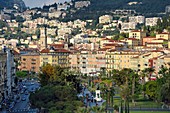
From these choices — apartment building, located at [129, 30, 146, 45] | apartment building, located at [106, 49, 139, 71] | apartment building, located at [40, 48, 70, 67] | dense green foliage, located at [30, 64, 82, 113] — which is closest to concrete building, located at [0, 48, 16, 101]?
dense green foliage, located at [30, 64, 82, 113]

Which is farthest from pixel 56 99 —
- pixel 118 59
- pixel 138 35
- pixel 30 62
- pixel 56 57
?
pixel 138 35

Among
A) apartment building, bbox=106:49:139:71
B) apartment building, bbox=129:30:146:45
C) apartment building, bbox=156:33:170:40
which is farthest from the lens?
apartment building, bbox=129:30:146:45

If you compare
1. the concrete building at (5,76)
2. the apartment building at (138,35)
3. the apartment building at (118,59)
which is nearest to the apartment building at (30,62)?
the apartment building at (118,59)

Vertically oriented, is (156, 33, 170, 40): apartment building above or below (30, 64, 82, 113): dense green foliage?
above

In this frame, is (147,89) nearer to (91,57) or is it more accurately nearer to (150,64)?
(150,64)

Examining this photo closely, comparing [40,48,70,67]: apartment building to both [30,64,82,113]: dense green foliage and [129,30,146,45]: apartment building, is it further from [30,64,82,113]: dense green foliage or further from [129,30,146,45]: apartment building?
[30,64,82,113]: dense green foliage

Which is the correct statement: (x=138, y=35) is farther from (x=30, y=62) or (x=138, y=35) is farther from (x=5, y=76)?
(x=5, y=76)

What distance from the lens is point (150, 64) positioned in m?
→ 90.8

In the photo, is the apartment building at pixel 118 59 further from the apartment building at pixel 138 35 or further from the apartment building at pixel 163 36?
the apartment building at pixel 138 35

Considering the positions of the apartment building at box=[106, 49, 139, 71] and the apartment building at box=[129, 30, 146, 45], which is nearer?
the apartment building at box=[106, 49, 139, 71]

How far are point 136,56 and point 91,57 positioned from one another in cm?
1357

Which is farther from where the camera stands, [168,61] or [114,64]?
[114,64]

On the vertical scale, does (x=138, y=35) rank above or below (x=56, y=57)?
above

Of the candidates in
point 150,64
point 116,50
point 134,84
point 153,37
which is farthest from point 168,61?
point 153,37
